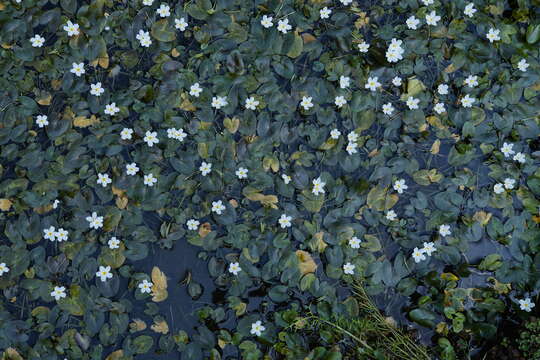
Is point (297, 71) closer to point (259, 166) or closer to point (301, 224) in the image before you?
point (259, 166)

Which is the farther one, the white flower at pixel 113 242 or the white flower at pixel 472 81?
the white flower at pixel 472 81

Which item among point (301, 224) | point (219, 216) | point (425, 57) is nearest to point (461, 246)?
point (301, 224)

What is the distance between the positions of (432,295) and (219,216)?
0.83m

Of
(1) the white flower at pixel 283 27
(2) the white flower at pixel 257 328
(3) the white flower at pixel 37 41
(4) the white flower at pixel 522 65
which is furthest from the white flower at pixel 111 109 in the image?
(4) the white flower at pixel 522 65

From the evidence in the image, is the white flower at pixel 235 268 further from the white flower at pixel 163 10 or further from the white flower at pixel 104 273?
the white flower at pixel 163 10

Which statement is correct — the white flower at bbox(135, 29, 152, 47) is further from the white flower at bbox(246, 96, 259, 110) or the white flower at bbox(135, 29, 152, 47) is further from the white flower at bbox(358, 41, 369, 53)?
the white flower at bbox(358, 41, 369, 53)

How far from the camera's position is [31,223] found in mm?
2086

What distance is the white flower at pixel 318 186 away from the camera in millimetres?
2098

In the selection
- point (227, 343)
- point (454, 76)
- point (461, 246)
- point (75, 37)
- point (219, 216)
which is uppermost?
point (75, 37)

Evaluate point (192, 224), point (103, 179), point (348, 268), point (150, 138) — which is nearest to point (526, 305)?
point (348, 268)

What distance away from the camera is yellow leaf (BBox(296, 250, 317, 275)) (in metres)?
2.08

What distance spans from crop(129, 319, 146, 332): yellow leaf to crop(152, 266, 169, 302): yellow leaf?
0.31 ft

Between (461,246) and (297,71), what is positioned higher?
(297,71)

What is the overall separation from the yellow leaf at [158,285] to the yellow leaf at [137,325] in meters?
0.09
